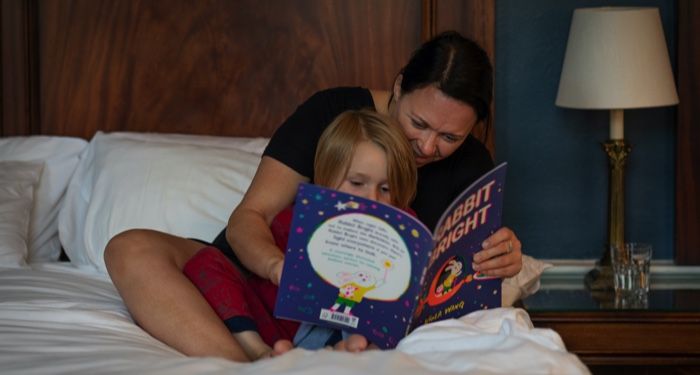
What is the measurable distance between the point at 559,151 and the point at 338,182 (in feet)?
3.71

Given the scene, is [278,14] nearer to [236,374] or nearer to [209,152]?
[209,152]

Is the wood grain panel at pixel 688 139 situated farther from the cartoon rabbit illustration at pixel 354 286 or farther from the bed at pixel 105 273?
the cartoon rabbit illustration at pixel 354 286

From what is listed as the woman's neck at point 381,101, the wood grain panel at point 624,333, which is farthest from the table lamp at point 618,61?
the woman's neck at point 381,101

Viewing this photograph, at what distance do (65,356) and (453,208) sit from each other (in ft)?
2.04

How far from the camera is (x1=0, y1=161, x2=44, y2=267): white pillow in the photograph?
92.6 inches

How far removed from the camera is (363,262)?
1557 mm

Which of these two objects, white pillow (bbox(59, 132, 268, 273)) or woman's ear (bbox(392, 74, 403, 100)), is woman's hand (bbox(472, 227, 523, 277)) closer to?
woman's ear (bbox(392, 74, 403, 100))

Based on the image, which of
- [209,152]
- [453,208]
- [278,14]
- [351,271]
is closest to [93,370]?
[351,271]

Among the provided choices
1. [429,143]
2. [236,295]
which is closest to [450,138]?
[429,143]

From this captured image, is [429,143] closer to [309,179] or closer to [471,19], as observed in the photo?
[309,179]

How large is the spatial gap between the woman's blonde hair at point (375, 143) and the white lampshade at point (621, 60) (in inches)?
32.1


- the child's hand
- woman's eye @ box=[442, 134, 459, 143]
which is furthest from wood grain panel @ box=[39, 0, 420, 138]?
the child's hand

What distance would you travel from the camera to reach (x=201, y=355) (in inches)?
64.0

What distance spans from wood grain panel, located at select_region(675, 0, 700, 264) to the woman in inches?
33.0
